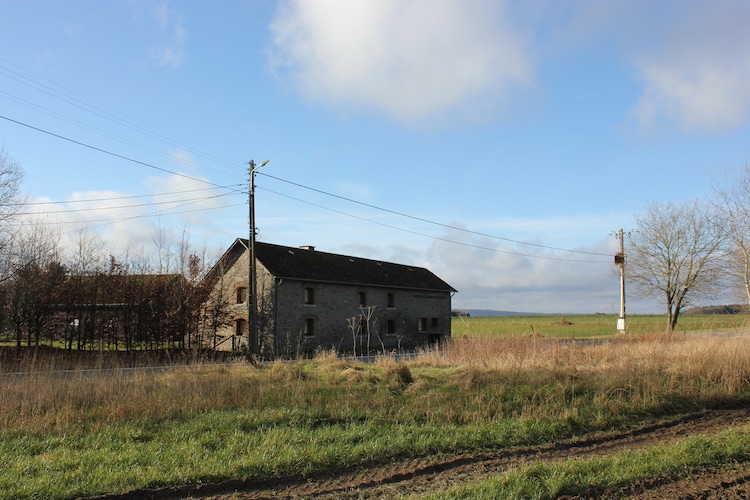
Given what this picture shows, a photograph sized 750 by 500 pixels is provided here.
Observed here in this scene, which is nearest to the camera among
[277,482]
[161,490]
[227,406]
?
[161,490]

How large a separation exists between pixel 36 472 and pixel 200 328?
2483cm

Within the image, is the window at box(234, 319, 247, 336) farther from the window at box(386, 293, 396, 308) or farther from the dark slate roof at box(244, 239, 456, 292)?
the window at box(386, 293, 396, 308)

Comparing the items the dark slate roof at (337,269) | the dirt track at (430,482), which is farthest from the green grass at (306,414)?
the dark slate roof at (337,269)

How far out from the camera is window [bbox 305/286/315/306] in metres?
32.4

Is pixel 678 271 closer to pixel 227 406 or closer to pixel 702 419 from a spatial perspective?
pixel 702 419

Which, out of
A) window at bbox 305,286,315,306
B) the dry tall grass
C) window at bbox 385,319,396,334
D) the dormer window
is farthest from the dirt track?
window at bbox 385,319,396,334

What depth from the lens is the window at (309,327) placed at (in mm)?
31684

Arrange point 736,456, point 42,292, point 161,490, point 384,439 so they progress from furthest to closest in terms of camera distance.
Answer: point 42,292 → point 384,439 → point 736,456 → point 161,490

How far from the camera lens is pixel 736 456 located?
6.58 meters

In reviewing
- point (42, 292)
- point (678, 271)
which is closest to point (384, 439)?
point (42, 292)

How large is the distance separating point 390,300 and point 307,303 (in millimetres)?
8310

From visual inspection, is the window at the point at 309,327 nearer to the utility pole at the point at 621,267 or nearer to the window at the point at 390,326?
the window at the point at 390,326

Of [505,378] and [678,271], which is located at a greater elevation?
[678,271]

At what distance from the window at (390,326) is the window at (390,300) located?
3.62 ft
